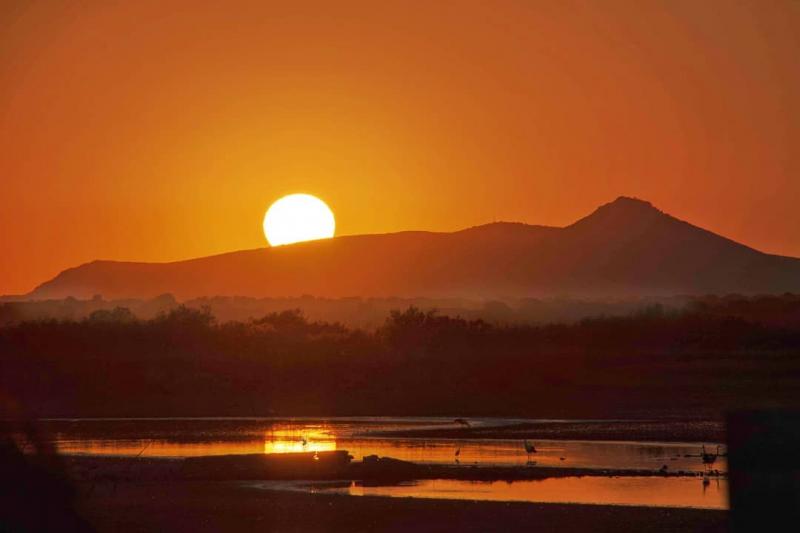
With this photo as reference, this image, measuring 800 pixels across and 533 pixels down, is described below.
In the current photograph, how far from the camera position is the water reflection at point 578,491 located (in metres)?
19.1

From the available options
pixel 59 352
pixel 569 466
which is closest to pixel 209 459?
pixel 569 466

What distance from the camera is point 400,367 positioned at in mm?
47344

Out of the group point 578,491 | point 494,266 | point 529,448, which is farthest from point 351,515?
point 494,266

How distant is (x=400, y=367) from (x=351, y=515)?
29.6 m

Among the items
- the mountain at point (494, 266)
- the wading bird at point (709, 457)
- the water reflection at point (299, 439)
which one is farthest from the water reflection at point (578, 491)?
the mountain at point (494, 266)

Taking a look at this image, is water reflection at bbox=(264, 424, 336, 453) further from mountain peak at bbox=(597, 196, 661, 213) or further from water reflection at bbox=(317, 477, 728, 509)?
mountain peak at bbox=(597, 196, 661, 213)

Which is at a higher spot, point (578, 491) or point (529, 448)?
point (529, 448)

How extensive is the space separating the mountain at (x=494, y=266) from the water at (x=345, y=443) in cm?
11080

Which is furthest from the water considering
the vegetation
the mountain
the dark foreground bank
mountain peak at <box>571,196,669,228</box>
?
mountain peak at <box>571,196,669,228</box>

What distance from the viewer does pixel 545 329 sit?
60188mm

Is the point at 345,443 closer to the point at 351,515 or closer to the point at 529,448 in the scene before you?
the point at 529,448

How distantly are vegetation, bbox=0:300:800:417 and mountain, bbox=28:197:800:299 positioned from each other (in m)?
84.5

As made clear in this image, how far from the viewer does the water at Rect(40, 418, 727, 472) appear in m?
24.5

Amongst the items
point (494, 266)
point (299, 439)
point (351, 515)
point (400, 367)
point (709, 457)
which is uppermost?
point (494, 266)
